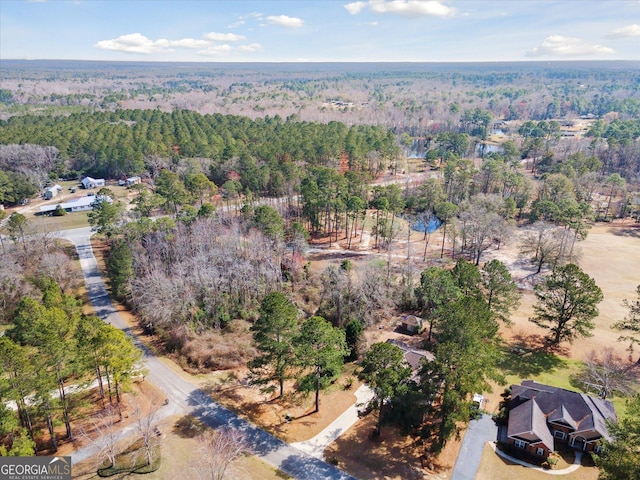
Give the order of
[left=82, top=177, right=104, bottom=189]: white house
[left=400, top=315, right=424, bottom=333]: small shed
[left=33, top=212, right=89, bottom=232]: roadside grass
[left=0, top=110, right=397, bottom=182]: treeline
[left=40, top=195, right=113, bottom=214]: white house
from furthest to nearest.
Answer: [left=82, top=177, right=104, bottom=189]: white house
[left=0, top=110, right=397, bottom=182]: treeline
[left=40, top=195, right=113, bottom=214]: white house
[left=33, top=212, right=89, bottom=232]: roadside grass
[left=400, top=315, right=424, bottom=333]: small shed

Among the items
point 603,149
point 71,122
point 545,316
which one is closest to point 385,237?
point 545,316

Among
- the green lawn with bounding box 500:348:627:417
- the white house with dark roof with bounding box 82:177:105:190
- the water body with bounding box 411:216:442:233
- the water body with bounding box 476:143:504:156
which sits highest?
the water body with bounding box 476:143:504:156

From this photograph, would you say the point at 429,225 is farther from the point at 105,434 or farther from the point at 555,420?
the point at 105,434

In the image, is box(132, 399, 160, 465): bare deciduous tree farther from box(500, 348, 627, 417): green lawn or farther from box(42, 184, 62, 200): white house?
box(42, 184, 62, 200): white house

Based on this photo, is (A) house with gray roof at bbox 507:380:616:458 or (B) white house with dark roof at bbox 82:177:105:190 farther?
(B) white house with dark roof at bbox 82:177:105:190

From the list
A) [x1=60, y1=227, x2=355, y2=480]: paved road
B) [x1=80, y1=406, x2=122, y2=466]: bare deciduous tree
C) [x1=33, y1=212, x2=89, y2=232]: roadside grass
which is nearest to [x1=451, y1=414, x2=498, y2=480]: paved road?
[x1=60, y1=227, x2=355, y2=480]: paved road

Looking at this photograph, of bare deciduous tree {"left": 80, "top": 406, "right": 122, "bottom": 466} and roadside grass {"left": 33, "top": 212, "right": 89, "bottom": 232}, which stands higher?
roadside grass {"left": 33, "top": 212, "right": 89, "bottom": 232}

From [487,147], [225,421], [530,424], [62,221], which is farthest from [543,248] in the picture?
[487,147]
